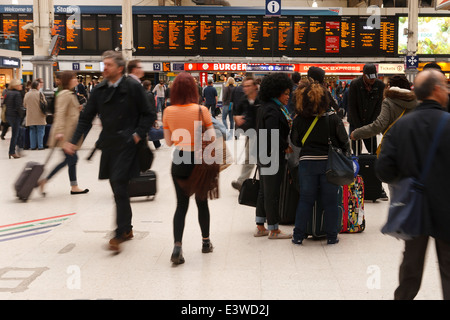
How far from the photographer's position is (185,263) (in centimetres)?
508

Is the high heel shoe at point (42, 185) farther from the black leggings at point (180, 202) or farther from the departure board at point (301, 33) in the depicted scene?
the departure board at point (301, 33)

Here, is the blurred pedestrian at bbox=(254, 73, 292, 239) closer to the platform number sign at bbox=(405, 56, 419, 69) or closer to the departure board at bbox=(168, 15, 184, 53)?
the platform number sign at bbox=(405, 56, 419, 69)

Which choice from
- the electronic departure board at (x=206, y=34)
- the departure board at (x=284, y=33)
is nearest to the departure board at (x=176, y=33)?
the electronic departure board at (x=206, y=34)

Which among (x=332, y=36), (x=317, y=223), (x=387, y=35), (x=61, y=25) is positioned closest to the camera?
(x=317, y=223)

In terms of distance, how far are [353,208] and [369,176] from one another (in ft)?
5.29

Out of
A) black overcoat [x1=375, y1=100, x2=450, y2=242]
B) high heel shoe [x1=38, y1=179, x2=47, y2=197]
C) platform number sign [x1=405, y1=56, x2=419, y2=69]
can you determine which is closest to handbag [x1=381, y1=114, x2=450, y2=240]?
black overcoat [x1=375, y1=100, x2=450, y2=242]

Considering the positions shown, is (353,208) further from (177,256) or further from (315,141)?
(177,256)

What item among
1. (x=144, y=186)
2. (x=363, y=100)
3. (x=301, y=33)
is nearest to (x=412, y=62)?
(x=301, y=33)

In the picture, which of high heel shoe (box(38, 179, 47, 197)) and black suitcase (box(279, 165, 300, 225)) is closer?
black suitcase (box(279, 165, 300, 225))

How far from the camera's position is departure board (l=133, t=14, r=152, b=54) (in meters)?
28.9

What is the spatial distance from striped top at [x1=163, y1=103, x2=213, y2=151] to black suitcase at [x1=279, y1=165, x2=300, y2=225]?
4.48 ft

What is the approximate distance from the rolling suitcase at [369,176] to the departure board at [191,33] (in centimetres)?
2226
